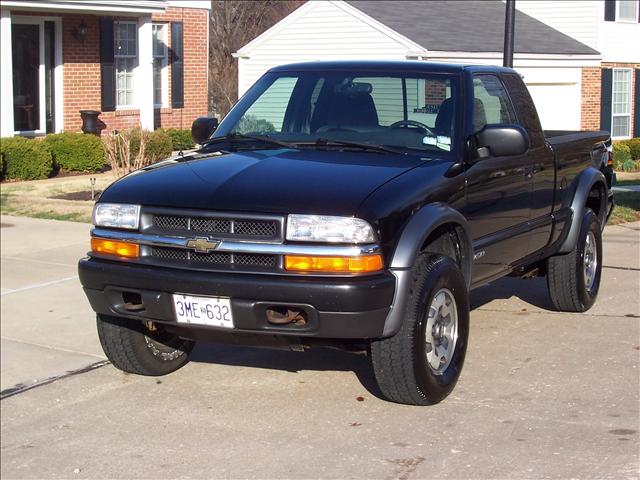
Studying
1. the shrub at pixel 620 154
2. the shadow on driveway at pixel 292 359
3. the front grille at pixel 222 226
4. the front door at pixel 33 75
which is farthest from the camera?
the front door at pixel 33 75

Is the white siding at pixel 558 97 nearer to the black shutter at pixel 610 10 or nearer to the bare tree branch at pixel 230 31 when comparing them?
the black shutter at pixel 610 10

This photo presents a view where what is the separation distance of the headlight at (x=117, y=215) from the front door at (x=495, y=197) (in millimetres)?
1833

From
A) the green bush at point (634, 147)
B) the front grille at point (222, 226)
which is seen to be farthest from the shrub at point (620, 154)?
the front grille at point (222, 226)

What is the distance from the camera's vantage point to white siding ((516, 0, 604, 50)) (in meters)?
9.03

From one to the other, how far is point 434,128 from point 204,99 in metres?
19.6

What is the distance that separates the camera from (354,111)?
20.9 ft

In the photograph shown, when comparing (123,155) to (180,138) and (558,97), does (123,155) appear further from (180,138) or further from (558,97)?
(558,97)

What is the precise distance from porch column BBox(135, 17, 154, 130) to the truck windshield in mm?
15346

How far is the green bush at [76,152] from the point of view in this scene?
59.4 feet

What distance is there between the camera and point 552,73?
11469mm

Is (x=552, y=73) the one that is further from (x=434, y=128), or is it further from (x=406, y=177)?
(x=406, y=177)

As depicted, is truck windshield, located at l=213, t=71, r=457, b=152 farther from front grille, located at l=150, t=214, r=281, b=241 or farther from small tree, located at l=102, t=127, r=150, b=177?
small tree, located at l=102, t=127, r=150, b=177

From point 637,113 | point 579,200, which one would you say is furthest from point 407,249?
point 637,113

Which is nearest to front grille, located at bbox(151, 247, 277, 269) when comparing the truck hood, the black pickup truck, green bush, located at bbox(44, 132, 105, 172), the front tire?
the black pickup truck
